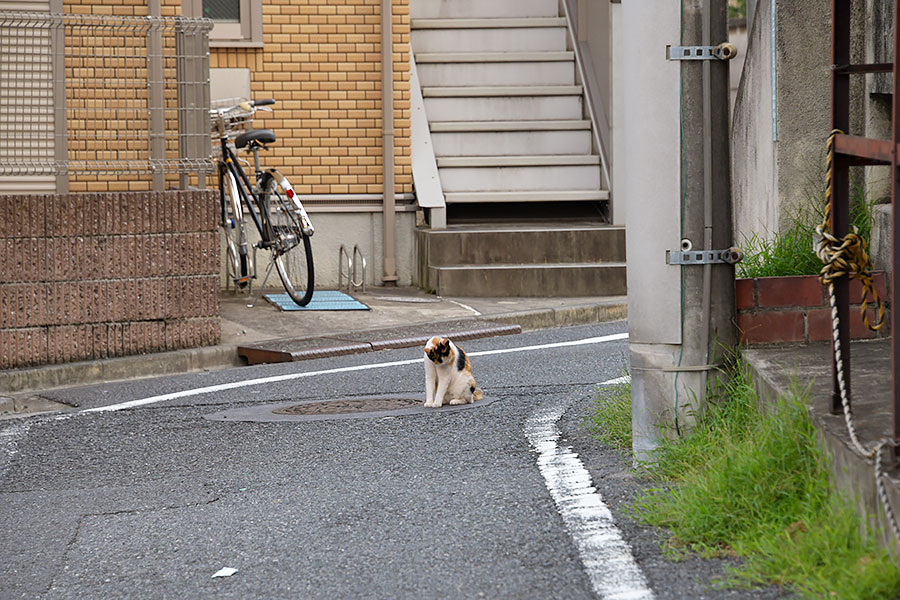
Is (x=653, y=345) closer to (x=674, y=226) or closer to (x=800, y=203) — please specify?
(x=674, y=226)

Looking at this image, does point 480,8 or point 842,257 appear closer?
point 842,257

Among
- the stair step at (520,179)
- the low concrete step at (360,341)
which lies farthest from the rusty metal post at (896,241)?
the stair step at (520,179)

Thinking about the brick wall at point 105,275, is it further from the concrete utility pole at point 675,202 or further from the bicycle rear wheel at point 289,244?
the concrete utility pole at point 675,202

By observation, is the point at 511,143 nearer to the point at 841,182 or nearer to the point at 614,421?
the point at 614,421

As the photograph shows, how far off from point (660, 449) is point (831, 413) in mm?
1071

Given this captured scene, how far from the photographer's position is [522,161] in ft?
48.2

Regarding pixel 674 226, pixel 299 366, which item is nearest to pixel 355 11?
pixel 299 366

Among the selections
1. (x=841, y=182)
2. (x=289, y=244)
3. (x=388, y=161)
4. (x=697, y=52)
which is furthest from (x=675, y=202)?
(x=388, y=161)

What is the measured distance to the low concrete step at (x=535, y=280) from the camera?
42.3 feet

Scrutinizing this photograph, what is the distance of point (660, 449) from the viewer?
16.9 feet

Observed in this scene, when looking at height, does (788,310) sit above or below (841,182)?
below

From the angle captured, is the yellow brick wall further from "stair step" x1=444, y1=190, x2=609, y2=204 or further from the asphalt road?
the asphalt road

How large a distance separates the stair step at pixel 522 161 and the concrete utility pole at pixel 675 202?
9.42 m

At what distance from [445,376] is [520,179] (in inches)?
298
